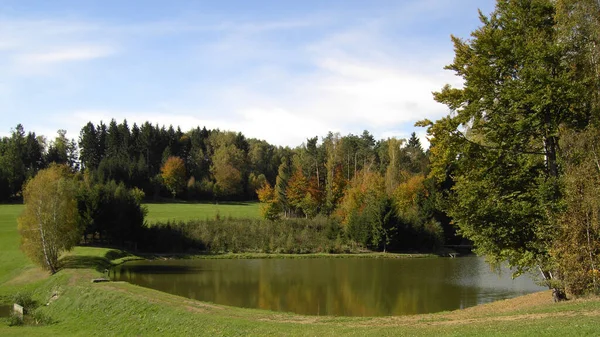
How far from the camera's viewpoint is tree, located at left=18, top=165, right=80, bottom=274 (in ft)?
127

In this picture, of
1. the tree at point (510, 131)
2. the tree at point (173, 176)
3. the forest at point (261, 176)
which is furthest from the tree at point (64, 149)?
the tree at point (510, 131)

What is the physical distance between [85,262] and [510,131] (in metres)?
38.9

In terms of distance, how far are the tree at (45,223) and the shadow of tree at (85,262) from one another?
1778 millimetres

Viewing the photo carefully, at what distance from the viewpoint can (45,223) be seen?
3912cm

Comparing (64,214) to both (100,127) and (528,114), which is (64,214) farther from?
(100,127)

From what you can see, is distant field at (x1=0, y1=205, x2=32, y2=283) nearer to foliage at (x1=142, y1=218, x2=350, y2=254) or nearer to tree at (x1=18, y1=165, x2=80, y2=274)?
tree at (x1=18, y1=165, x2=80, y2=274)

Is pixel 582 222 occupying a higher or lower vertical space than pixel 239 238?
higher

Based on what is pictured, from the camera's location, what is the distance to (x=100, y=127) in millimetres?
124500

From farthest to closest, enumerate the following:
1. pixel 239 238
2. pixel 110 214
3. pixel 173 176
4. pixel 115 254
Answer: pixel 173 176, pixel 239 238, pixel 110 214, pixel 115 254

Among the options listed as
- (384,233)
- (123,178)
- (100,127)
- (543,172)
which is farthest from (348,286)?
(100,127)

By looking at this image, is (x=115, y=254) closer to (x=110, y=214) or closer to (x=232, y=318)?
(x=110, y=214)

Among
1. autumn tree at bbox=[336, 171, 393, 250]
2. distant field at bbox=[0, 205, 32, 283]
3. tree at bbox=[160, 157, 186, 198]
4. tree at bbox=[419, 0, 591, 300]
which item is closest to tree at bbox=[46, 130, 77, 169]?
tree at bbox=[160, 157, 186, 198]

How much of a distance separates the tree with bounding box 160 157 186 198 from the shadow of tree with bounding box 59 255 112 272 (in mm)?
57788

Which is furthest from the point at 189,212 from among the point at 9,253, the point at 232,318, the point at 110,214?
the point at 232,318
